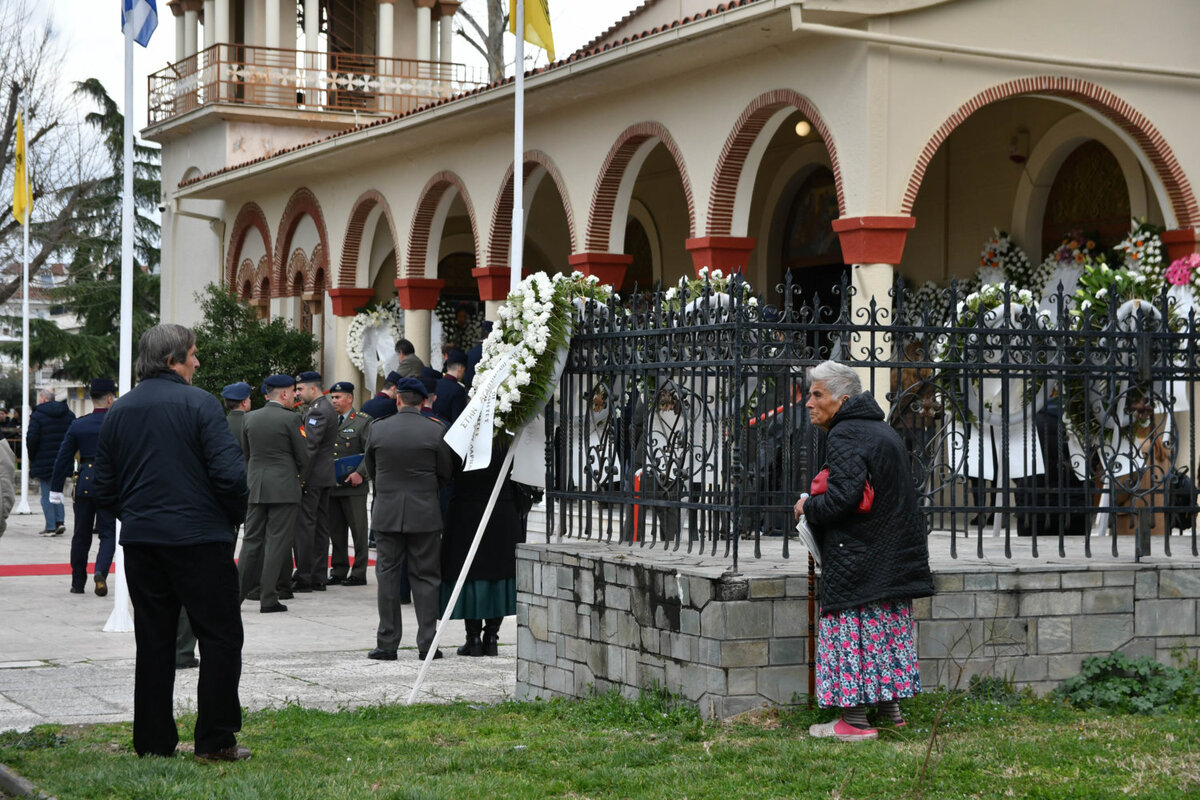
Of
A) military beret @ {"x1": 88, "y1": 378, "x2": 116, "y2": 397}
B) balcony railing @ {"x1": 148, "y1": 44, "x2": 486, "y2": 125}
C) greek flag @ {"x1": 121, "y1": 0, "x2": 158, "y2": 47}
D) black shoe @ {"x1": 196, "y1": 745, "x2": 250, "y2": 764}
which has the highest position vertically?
balcony railing @ {"x1": 148, "y1": 44, "x2": 486, "y2": 125}

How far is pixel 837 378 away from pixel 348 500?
7.75 metres

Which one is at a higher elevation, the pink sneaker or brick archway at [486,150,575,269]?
brick archway at [486,150,575,269]

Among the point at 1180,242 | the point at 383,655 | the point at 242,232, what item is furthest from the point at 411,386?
the point at 242,232

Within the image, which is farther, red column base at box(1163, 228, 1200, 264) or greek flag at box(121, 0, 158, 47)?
red column base at box(1163, 228, 1200, 264)

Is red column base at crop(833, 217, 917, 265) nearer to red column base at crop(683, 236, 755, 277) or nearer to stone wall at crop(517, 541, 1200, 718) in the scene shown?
red column base at crop(683, 236, 755, 277)

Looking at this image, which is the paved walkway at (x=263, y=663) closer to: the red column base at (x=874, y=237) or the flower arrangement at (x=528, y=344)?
the flower arrangement at (x=528, y=344)

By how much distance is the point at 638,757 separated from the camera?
6.29 m

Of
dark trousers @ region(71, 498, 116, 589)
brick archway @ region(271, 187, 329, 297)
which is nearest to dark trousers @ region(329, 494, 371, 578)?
dark trousers @ region(71, 498, 116, 589)

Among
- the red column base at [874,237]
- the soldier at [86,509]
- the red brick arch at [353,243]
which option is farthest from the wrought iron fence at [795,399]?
the red brick arch at [353,243]

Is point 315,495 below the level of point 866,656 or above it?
above

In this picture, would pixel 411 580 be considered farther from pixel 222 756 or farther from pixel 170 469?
pixel 170 469

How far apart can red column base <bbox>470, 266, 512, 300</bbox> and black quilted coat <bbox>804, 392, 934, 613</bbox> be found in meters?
14.1

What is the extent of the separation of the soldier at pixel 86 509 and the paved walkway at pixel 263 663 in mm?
197

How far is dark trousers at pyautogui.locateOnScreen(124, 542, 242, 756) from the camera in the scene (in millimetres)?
6359
